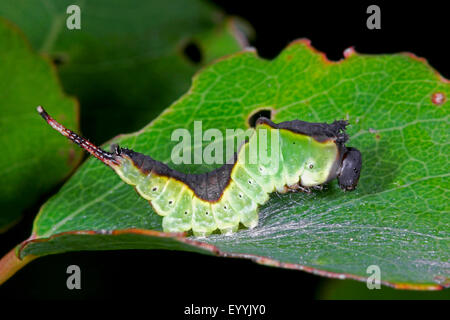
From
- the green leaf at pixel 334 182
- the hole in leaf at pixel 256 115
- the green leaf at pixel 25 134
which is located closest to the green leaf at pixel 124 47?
the green leaf at pixel 25 134

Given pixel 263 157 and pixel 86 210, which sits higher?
pixel 263 157

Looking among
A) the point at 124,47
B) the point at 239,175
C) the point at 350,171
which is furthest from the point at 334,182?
the point at 124,47

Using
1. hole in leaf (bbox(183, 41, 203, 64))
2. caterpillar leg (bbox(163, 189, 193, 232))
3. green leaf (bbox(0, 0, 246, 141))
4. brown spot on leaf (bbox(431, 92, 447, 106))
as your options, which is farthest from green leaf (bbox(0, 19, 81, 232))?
brown spot on leaf (bbox(431, 92, 447, 106))

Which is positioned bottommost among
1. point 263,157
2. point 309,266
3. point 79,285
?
point 79,285

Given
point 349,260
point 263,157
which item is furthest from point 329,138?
point 349,260

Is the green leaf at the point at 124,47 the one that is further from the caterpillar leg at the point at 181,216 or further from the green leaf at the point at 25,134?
the caterpillar leg at the point at 181,216

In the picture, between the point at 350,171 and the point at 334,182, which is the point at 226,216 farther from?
the point at 350,171

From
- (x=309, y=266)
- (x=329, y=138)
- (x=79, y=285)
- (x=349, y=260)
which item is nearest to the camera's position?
(x=309, y=266)

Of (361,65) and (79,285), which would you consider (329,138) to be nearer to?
(361,65)
